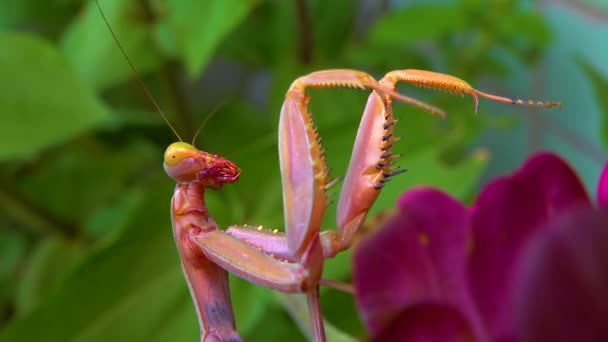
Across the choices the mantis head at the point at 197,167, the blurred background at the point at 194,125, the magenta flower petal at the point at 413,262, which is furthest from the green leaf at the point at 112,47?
the magenta flower petal at the point at 413,262

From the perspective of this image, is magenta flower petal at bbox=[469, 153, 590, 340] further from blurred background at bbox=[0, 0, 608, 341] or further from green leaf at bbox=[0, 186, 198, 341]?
green leaf at bbox=[0, 186, 198, 341]

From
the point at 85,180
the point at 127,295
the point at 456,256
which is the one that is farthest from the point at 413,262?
the point at 85,180

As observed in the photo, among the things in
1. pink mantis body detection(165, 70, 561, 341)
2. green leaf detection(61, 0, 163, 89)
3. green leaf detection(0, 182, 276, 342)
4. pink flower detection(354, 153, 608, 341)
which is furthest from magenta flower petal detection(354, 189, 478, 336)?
green leaf detection(61, 0, 163, 89)

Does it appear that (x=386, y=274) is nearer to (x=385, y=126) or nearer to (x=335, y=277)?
(x=385, y=126)

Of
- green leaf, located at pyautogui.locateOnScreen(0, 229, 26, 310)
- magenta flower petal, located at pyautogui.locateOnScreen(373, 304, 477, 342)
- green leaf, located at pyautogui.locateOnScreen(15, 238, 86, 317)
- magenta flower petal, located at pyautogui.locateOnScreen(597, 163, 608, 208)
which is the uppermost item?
magenta flower petal, located at pyautogui.locateOnScreen(597, 163, 608, 208)

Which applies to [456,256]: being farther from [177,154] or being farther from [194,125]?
[194,125]

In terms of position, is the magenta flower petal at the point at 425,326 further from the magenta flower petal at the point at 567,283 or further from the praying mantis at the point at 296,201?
the praying mantis at the point at 296,201
